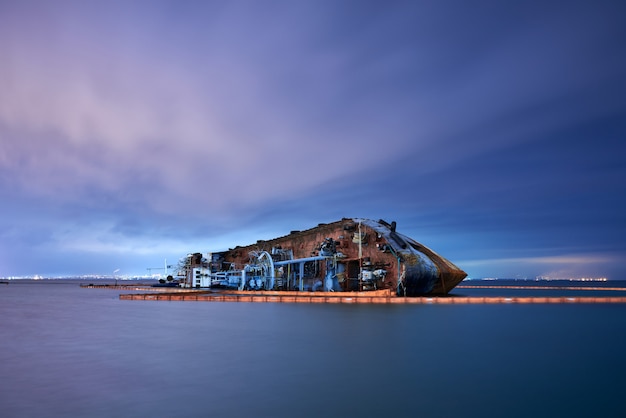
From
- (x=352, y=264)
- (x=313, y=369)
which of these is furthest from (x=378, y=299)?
(x=313, y=369)

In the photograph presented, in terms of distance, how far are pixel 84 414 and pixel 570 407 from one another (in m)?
9.69

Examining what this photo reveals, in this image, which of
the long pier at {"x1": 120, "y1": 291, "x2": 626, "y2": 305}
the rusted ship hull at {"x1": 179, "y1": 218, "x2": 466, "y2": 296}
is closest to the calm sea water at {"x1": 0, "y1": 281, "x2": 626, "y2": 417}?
the long pier at {"x1": 120, "y1": 291, "x2": 626, "y2": 305}

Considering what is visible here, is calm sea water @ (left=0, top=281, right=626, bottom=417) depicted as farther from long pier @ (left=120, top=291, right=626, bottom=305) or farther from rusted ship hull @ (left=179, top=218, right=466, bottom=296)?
rusted ship hull @ (left=179, top=218, right=466, bottom=296)

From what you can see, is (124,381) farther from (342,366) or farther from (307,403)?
(342,366)

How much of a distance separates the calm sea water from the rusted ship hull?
742 inches

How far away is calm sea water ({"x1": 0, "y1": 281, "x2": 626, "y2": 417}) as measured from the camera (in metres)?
8.87

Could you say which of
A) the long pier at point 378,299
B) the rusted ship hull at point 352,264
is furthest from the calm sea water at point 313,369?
the rusted ship hull at point 352,264

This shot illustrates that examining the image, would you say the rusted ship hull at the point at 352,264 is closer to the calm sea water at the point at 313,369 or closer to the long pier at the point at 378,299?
the long pier at the point at 378,299

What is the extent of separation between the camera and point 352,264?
152 feet

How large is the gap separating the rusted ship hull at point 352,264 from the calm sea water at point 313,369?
1885cm

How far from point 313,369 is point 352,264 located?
3429cm

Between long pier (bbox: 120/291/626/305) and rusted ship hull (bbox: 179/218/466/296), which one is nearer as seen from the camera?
long pier (bbox: 120/291/626/305)

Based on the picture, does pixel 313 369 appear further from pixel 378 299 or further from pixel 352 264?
pixel 352 264

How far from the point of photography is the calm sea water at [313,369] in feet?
29.1
